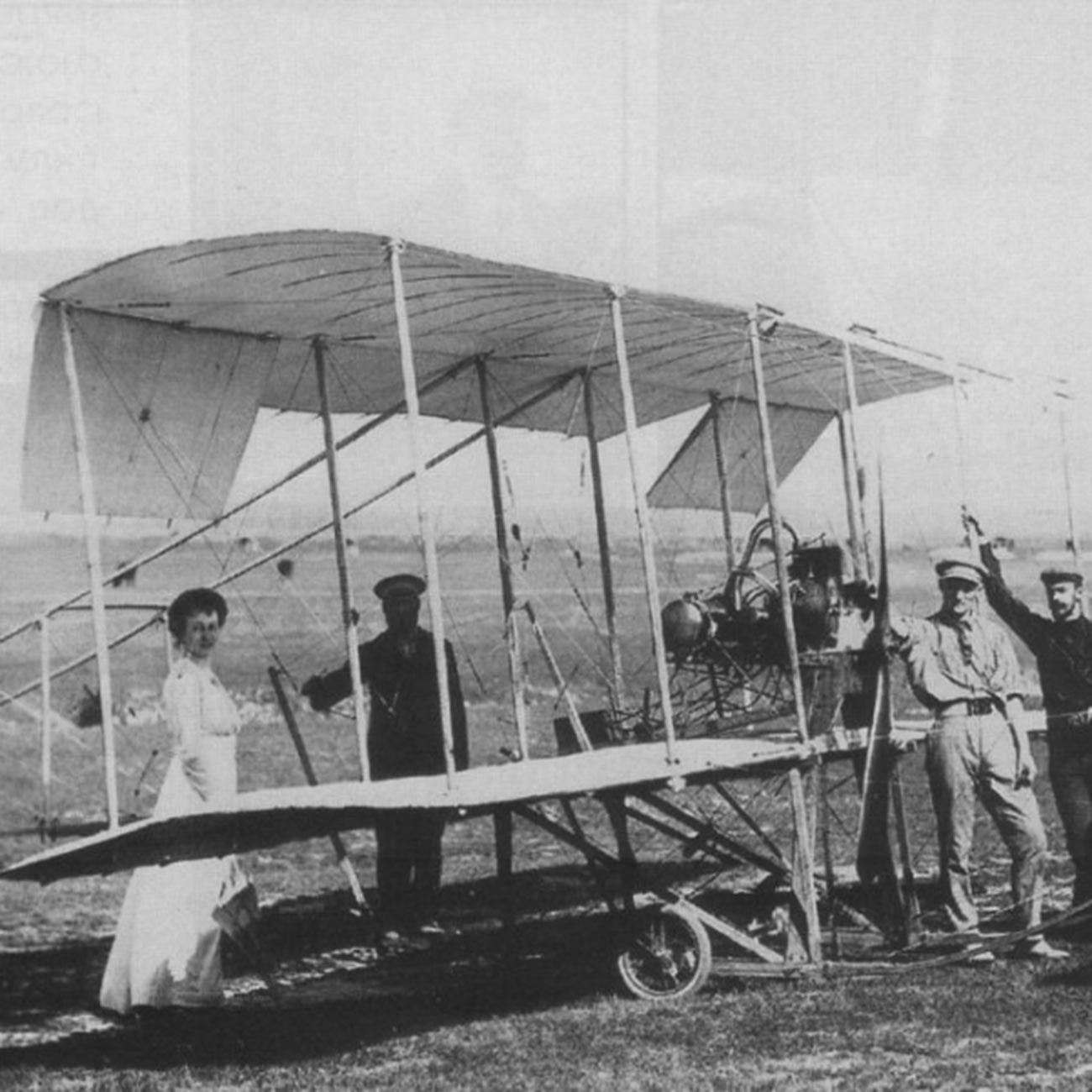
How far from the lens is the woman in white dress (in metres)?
7.70

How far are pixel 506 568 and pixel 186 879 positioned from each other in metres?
3.53

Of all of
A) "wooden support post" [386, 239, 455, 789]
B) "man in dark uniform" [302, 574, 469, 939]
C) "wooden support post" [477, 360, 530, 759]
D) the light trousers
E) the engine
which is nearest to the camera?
"wooden support post" [386, 239, 455, 789]

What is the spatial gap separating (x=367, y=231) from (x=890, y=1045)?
4246 millimetres

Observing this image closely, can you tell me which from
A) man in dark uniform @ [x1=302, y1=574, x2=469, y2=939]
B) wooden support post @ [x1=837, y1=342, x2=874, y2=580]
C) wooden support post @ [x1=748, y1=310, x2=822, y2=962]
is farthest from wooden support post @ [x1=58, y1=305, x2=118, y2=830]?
wooden support post @ [x1=837, y1=342, x2=874, y2=580]

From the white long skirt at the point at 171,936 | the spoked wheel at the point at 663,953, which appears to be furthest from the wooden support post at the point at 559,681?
the white long skirt at the point at 171,936

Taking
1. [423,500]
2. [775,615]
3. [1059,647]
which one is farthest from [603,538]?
[423,500]

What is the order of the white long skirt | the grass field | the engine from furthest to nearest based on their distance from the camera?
the engine, the white long skirt, the grass field

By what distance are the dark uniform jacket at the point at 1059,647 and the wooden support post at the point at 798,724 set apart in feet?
4.03

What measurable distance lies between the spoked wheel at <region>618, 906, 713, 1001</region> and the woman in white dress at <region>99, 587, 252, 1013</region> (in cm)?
216

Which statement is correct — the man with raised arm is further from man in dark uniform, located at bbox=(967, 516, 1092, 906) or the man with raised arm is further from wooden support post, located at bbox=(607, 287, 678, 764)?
wooden support post, located at bbox=(607, 287, 678, 764)

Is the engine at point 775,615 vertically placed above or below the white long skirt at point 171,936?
above

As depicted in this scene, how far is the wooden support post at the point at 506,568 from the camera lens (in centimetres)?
969

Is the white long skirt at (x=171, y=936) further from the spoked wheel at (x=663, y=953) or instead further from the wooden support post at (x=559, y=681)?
the spoked wheel at (x=663, y=953)

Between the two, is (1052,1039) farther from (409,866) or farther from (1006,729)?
(409,866)
